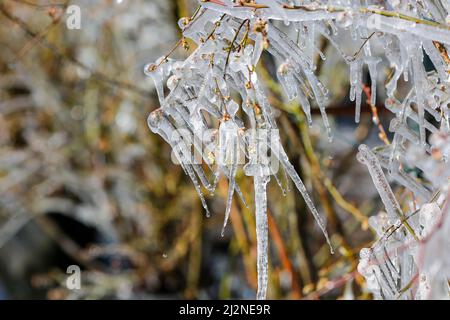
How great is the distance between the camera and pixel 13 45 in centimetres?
691

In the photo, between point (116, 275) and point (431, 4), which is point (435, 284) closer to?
point (431, 4)

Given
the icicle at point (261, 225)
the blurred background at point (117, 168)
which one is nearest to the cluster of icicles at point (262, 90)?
the icicle at point (261, 225)

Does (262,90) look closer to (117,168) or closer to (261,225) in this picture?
(261,225)

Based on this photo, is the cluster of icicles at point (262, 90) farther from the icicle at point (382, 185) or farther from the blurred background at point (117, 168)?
the blurred background at point (117, 168)

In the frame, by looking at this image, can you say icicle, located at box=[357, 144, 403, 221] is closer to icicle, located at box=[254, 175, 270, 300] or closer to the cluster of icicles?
the cluster of icicles

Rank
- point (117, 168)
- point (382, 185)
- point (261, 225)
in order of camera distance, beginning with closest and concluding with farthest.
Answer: point (261, 225), point (382, 185), point (117, 168)

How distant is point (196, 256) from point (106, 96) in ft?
5.78

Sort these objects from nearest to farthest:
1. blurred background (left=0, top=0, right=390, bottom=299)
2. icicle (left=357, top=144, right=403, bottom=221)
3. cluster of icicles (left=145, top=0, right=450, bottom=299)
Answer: cluster of icicles (left=145, top=0, right=450, bottom=299), icicle (left=357, top=144, right=403, bottom=221), blurred background (left=0, top=0, right=390, bottom=299)

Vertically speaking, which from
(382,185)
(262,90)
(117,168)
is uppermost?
(117,168)

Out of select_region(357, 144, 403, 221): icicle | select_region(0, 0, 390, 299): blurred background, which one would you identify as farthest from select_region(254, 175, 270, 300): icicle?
select_region(0, 0, 390, 299): blurred background

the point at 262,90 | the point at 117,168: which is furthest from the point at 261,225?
the point at 117,168

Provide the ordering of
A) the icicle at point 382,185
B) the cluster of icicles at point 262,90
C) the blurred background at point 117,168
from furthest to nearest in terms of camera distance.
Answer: the blurred background at point 117,168 → the icicle at point 382,185 → the cluster of icicles at point 262,90

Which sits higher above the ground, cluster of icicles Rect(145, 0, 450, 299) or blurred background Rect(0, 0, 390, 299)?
blurred background Rect(0, 0, 390, 299)

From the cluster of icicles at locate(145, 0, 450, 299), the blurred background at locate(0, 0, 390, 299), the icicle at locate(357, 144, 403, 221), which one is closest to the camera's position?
the cluster of icicles at locate(145, 0, 450, 299)
